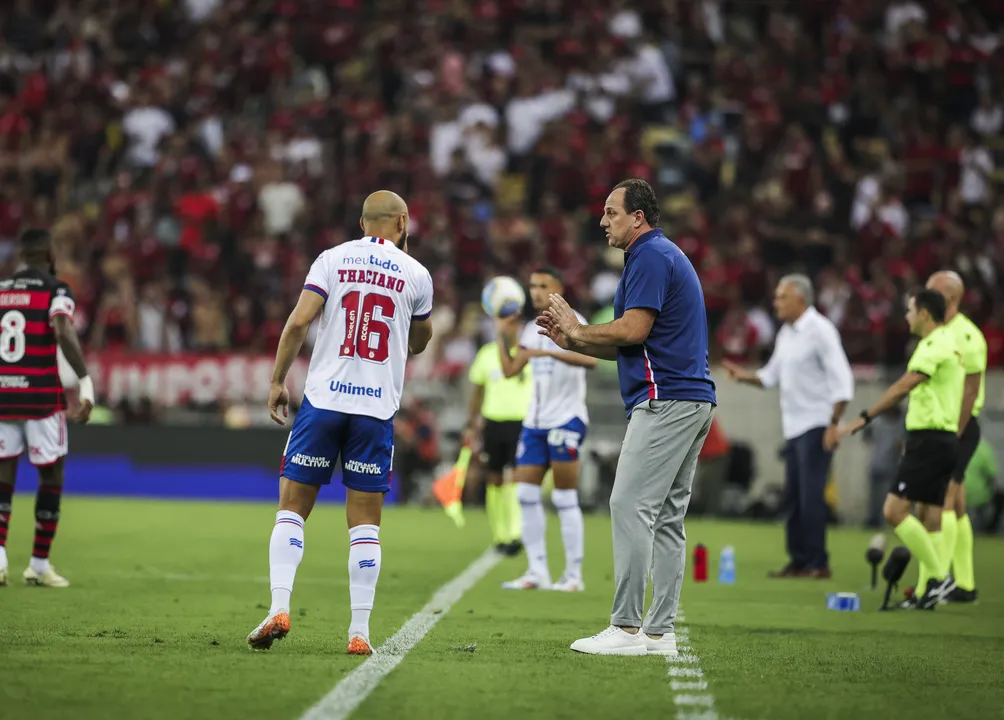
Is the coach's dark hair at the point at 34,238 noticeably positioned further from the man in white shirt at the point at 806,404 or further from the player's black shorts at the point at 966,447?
the player's black shorts at the point at 966,447

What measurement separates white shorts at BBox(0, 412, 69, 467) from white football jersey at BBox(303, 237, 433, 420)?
12.9ft

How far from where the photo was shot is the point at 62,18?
29.8 meters

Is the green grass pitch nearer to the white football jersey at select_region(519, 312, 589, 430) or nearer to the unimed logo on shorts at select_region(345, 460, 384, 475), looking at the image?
the unimed logo on shorts at select_region(345, 460, 384, 475)

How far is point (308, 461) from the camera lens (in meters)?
7.20

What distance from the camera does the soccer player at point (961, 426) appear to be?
11.4 m

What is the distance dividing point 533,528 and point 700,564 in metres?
1.66

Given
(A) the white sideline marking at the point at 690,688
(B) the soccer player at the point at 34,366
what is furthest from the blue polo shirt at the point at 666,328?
(B) the soccer player at the point at 34,366

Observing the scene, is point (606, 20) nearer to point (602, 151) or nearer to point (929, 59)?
point (602, 151)

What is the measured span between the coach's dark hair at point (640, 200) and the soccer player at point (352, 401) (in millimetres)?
1205

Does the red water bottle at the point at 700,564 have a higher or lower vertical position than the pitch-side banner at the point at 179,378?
lower

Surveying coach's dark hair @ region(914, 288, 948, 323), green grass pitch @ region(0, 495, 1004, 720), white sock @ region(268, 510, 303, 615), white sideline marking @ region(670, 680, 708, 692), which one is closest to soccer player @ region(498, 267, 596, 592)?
green grass pitch @ region(0, 495, 1004, 720)

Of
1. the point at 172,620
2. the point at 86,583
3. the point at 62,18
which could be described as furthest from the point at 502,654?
the point at 62,18

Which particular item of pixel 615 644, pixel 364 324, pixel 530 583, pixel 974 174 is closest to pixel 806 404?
pixel 530 583

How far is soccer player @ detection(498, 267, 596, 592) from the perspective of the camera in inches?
456
